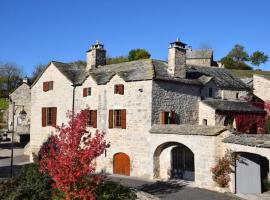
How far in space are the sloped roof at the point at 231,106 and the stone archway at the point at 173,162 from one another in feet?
13.8

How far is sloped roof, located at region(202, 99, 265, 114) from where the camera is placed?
25386 millimetres

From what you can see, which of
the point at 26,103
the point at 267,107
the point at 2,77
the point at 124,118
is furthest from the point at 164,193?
the point at 2,77

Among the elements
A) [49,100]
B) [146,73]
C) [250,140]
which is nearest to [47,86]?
[49,100]

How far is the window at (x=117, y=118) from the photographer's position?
24742 millimetres

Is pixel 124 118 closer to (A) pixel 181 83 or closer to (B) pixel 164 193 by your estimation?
(A) pixel 181 83

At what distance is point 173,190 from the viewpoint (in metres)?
19.7

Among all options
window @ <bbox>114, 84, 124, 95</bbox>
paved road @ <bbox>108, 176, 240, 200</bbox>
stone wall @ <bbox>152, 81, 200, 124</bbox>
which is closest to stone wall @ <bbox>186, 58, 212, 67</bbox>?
stone wall @ <bbox>152, 81, 200, 124</bbox>

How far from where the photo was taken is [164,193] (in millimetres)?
18938

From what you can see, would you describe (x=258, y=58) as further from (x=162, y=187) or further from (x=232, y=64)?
(x=162, y=187)

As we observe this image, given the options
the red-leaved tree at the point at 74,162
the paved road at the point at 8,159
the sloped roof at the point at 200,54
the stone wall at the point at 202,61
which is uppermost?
the sloped roof at the point at 200,54

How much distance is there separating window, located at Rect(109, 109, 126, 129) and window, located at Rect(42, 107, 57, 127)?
7.03 meters

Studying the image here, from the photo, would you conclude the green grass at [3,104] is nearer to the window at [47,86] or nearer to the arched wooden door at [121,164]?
the window at [47,86]

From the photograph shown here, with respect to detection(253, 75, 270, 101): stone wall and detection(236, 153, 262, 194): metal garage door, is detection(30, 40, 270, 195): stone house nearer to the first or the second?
detection(236, 153, 262, 194): metal garage door

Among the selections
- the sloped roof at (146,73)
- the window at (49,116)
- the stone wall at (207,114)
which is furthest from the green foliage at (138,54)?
the stone wall at (207,114)
